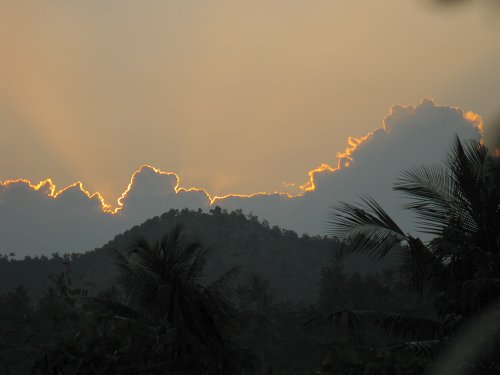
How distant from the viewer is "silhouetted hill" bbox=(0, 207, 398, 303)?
118 meters

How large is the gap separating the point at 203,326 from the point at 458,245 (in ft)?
28.8

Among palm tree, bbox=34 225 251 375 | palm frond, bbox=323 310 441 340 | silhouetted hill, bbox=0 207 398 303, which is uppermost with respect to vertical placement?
silhouetted hill, bbox=0 207 398 303

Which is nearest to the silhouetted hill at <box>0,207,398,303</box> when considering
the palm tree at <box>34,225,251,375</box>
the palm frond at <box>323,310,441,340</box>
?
the palm tree at <box>34,225,251,375</box>

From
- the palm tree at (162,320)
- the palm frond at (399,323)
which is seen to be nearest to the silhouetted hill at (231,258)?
the palm tree at (162,320)

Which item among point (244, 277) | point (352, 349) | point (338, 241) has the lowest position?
point (352, 349)

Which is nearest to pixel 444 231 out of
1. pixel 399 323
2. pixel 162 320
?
pixel 399 323

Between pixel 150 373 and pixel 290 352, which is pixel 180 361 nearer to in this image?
pixel 150 373

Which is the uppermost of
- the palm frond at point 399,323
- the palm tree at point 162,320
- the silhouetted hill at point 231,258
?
the silhouetted hill at point 231,258

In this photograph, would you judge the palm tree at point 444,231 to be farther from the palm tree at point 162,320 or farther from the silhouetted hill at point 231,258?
the silhouetted hill at point 231,258

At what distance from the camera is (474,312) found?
8.94 metres

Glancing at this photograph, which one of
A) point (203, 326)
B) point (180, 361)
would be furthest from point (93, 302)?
point (180, 361)

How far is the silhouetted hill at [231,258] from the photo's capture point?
118062 millimetres

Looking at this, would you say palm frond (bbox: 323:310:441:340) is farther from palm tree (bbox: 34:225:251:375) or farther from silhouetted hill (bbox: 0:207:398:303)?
silhouetted hill (bbox: 0:207:398:303)

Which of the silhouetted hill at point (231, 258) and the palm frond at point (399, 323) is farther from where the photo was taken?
the silhouetted hill at point (231, 258)
